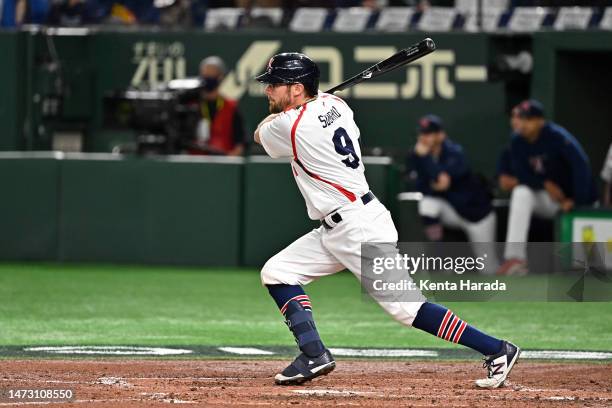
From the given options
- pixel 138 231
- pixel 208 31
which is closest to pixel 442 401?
pixel 138 231

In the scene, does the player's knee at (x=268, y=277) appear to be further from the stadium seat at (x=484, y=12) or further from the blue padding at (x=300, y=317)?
the stadium seat at (x=484, y=12)

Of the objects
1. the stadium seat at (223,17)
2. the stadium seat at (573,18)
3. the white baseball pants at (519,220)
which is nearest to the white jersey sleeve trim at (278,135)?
the white baseball pants at (519,220)

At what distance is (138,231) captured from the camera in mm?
13156

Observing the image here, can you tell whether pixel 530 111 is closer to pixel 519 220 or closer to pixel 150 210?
pixel 519 220

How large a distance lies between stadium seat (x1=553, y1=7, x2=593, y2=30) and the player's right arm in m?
7.59

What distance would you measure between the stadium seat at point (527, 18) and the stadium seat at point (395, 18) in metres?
1.11

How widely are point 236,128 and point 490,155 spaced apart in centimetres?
280

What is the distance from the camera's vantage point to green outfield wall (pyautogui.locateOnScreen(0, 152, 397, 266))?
13070 mm

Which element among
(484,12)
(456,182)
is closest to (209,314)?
(456,182)

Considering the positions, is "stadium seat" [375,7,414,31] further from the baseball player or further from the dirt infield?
the baseball player

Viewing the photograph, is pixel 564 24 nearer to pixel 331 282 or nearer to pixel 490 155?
pixel 490 155

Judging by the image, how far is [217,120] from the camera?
1383cm

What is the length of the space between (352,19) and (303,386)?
898 cm

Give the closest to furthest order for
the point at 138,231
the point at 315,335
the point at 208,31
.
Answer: the point at 315,335 → the point at 138,231 → the point at 208,31
